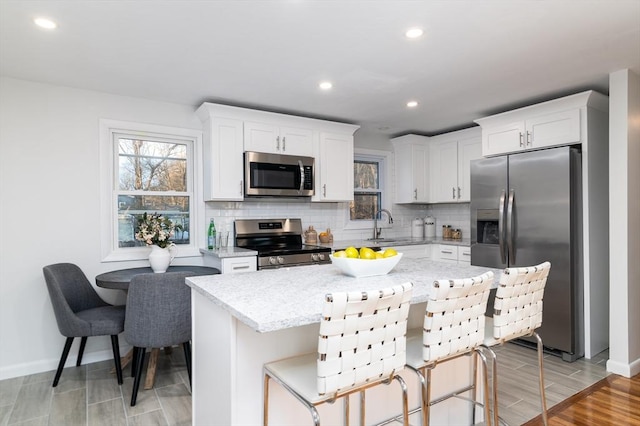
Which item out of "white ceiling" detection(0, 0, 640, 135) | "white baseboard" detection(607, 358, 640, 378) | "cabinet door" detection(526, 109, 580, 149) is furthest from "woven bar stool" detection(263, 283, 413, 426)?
"cabinet door" detection(526, 109, 580, 149)

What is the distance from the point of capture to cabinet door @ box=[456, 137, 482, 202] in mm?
4754

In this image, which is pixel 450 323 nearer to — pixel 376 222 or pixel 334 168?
pixel 334 168

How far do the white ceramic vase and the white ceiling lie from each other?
1.41 metres

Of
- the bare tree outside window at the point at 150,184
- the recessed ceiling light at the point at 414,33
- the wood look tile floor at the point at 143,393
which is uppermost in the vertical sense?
the recessed ceiling light at the point at 414,33

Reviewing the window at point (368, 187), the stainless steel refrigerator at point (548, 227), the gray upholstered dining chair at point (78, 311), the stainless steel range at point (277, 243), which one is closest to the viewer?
the gray upholstered dining chair at point (78, 311)

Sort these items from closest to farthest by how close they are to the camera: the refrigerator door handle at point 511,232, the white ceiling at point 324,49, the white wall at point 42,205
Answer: the white ceiling at point 324,49 < the white wall at point 42,205 < the refrigerator door handle at point 511,232

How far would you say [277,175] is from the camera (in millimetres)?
4066

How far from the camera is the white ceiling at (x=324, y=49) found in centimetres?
215

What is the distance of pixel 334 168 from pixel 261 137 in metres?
0.95

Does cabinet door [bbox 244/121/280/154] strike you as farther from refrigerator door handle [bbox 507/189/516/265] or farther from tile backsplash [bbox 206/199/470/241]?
refrigerator door handle [bbox 507/189/516/265]

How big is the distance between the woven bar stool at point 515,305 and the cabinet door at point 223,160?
267 centimetres

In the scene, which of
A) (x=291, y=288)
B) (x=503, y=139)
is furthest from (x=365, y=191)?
(x=291, y=288)

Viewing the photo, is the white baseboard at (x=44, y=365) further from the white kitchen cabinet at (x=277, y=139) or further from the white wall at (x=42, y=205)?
the white kitchen cabinet at (x=277, y=139)

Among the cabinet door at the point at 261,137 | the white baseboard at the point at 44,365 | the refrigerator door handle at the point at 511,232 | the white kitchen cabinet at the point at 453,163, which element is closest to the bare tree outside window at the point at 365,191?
→ the white kitchen cabinet at the point at 453,163
